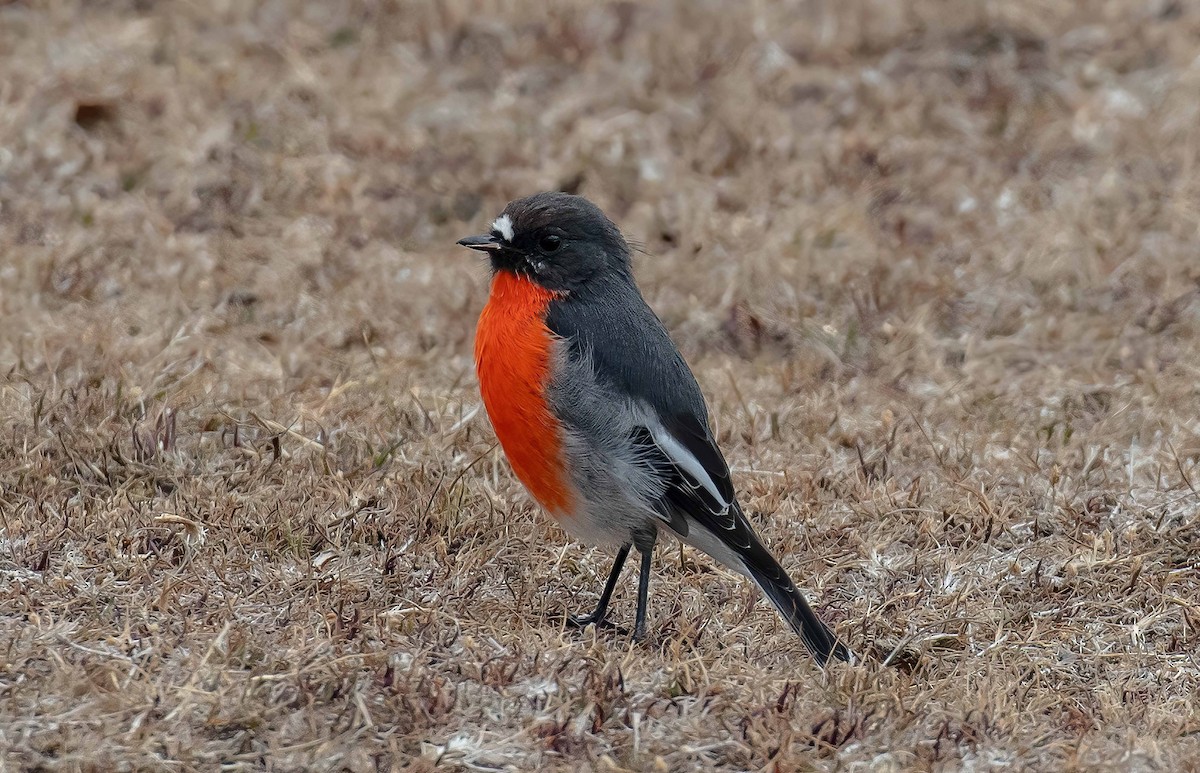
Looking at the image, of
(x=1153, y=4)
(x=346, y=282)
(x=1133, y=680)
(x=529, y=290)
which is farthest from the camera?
(x=1153, y=4)

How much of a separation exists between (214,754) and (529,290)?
213cm

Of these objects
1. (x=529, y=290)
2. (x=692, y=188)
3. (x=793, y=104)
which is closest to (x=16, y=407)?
(x=529, y=290)

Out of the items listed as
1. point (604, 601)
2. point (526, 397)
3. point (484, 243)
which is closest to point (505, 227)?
point (484, 243)

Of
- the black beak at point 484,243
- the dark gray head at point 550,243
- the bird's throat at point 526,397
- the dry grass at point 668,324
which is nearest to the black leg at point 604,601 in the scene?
the dry grass at point 668,324

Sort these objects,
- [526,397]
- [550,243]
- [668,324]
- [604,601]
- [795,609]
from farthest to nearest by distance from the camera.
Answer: [668,324]
[550,243]
[604,601]
[526,397]
[795,609]

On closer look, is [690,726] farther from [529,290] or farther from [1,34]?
[1,34]

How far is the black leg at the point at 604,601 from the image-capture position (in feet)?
18.1

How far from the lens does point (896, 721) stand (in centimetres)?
475

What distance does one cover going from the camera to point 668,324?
8.32m

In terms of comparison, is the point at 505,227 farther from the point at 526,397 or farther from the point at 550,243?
the point at 526,397

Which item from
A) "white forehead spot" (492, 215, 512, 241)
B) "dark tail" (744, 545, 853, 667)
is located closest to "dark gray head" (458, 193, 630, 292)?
"white forehead spot" (492, 215, 512, 241)

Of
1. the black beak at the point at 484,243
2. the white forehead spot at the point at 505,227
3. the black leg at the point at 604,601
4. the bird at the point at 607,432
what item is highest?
the white forehead spot at the point at 505,227

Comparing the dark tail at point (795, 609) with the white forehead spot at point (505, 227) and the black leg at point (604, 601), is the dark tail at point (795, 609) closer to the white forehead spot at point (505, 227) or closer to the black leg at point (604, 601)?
the black leg at point (604, 601)

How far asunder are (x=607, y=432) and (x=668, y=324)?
9.53 feet
